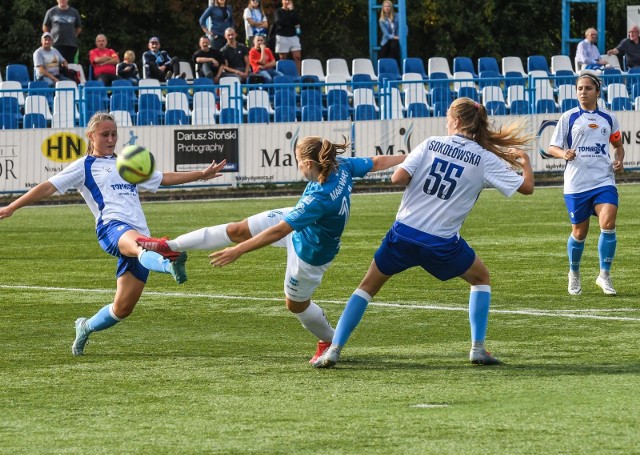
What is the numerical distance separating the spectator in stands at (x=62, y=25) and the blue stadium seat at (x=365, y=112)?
5990 mm

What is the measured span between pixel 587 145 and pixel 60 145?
45.8ft

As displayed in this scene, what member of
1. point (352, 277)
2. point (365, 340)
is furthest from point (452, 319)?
point (352, 277)

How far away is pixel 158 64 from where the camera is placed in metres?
28.9

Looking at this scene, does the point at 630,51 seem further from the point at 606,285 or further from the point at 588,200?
the point at 606,285

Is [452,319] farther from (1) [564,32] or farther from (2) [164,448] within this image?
(1) [564,32]

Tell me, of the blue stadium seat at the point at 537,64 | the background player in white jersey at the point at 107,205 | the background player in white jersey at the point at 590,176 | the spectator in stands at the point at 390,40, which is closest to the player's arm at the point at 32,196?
the background player in white jersey at the point at 107,205

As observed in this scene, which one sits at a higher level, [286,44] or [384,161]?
[286,44]

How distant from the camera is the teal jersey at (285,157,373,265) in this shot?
8.27 metres

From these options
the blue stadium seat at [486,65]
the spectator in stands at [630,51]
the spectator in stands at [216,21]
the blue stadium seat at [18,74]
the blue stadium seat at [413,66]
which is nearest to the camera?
the blue stadium seat at [18,74]

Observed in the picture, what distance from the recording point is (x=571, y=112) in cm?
1262

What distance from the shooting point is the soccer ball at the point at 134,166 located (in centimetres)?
932

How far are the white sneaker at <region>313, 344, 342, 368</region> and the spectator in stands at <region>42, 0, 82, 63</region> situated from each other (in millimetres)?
19998

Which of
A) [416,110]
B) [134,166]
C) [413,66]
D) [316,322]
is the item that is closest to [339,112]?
[416,110]

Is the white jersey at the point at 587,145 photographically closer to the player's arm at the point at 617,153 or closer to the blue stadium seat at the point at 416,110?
the player's arm at the point at 617,153
